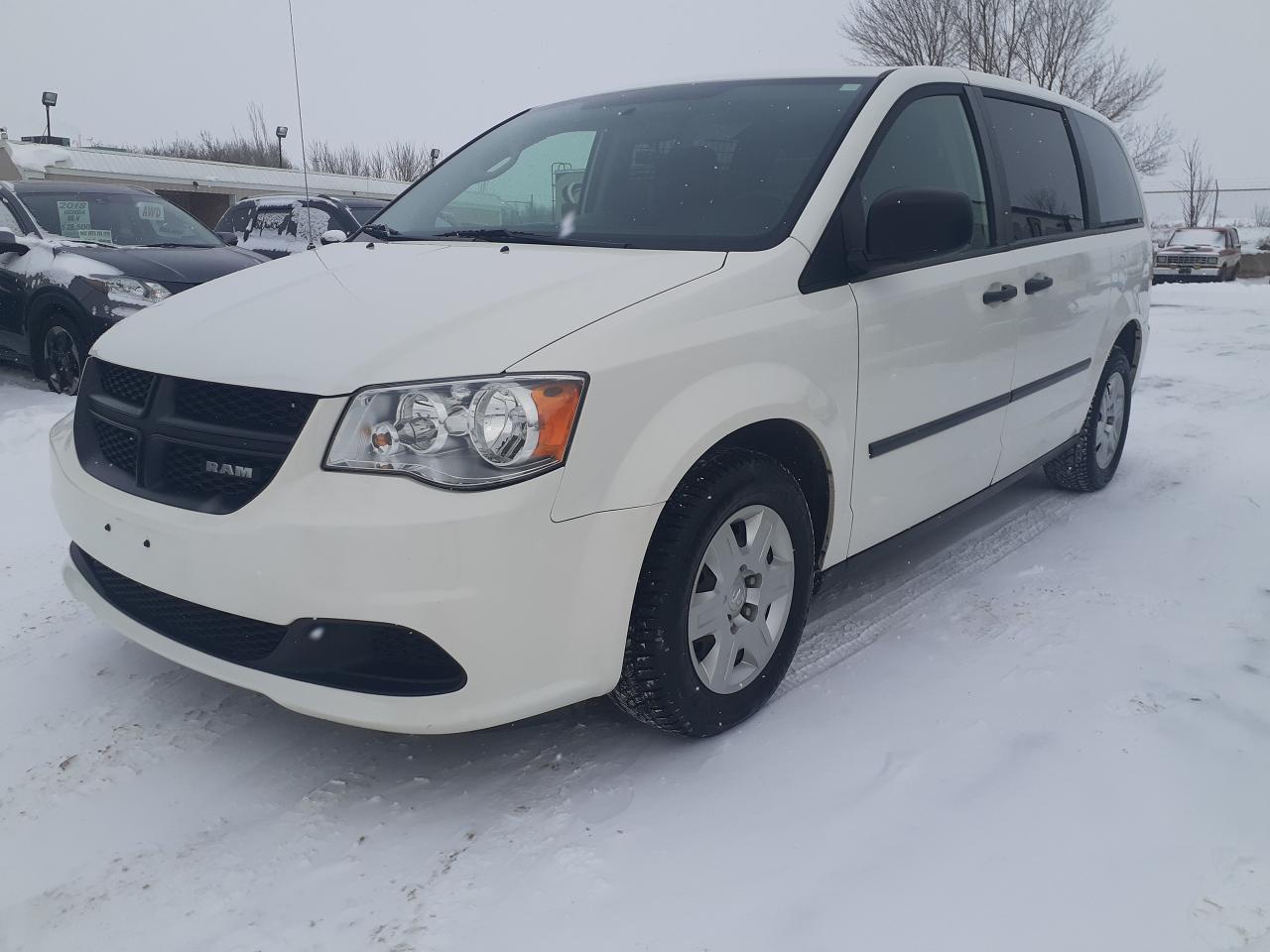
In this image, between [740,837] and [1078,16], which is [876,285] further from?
[1078,16]

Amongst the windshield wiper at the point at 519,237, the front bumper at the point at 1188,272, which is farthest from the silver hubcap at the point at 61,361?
the front bumper at the point at 1188,272

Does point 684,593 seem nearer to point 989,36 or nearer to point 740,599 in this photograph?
point 740,599

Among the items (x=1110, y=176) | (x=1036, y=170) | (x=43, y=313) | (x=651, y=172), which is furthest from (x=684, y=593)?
(x=43, y=313)

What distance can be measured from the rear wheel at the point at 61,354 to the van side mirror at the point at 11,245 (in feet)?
1.92

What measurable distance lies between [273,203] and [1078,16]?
25.4 meters

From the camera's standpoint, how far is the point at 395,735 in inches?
111

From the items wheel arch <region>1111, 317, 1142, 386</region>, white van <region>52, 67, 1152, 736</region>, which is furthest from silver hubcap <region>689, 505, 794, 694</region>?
wheel arch <region>1111, 317, 1142, 386</region>

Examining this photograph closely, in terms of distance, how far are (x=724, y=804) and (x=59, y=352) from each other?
657 cm

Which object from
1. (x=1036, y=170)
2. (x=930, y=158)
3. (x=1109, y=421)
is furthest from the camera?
(x=1109, y=421)

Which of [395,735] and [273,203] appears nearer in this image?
[395,735]

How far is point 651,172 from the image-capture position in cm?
328

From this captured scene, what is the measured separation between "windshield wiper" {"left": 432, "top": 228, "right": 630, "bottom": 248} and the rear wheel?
490 cm

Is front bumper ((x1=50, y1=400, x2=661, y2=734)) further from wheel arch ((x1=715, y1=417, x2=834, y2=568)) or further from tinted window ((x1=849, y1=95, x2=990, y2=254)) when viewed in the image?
tinted window ((x1=849, y1=95, x2=990, y2=254))

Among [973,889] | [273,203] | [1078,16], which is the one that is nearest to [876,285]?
[973,889]
